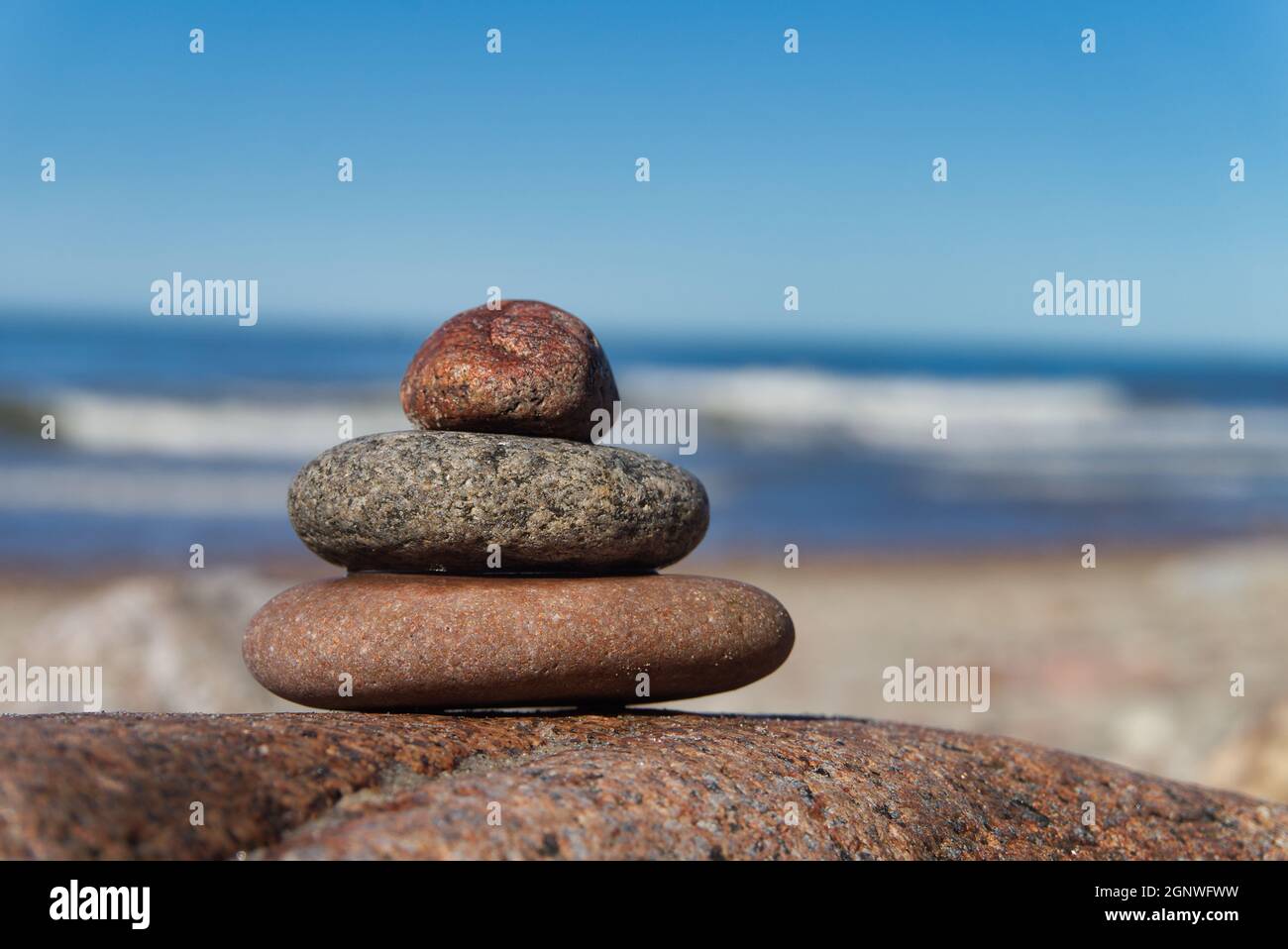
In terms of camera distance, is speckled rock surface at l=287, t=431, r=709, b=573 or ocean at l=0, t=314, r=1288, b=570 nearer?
speckled rock surface at l=287, t=431, r=709, b=573

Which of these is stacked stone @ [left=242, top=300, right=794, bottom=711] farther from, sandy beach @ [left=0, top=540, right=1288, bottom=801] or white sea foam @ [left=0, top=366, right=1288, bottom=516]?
white sea foam @ [left=0, top=366, right=1288, bottom=516]

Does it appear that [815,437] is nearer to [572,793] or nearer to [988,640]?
[988,640]

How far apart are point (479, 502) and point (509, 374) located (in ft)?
2.05

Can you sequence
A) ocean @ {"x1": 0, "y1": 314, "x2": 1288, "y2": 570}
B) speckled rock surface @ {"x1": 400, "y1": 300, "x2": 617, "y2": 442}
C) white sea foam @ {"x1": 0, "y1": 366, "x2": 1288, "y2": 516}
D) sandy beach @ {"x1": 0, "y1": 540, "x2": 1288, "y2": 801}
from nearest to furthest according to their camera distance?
speckled rock surface @ {"x1": 400, "y1": 300, "x2": 617, "y2": 442}
sandy beach @ {"x1": 0, "y1": 540, "x2": 1288, "y2": 801}
ocean @ {"x1": 0, "y1": 314, "x2": 1288, "y2": 570}
white sea foam @ {"x1": 0, "y1": 366, "x2": 1288, "y2": 516}

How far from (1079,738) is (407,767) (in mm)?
7372


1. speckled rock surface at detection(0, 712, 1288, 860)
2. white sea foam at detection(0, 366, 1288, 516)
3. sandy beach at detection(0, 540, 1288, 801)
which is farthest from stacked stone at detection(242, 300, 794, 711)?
white sea foam at detection(0, 366, 1288, 516)

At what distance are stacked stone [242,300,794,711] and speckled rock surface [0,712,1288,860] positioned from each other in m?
0.24

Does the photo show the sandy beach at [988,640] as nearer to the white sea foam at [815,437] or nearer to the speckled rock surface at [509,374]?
the speckled rock surface at [509,374]

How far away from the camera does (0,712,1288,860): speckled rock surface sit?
3439 millimetres

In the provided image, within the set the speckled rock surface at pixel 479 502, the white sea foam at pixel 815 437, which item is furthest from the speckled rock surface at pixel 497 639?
the white sea foam at pixel 815 437

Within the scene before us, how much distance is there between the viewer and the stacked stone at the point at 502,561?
4.88 m

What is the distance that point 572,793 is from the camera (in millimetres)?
3906
